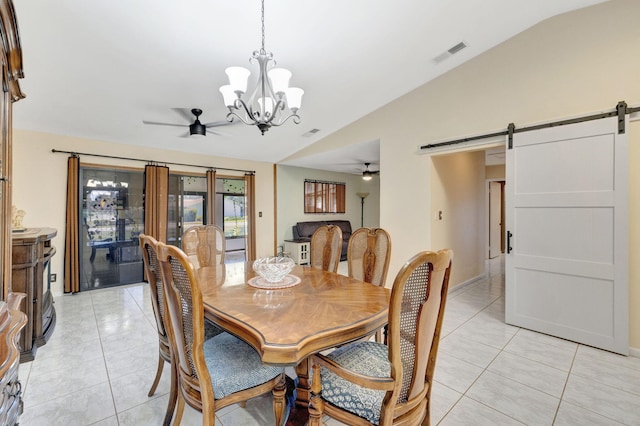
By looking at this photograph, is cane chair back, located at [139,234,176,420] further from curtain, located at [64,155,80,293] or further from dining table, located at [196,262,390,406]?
curtain, located at [64,155,80,293]

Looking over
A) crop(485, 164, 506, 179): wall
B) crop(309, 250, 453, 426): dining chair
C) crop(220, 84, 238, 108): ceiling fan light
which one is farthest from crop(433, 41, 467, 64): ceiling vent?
crop(485, 164, 506, 179): wall

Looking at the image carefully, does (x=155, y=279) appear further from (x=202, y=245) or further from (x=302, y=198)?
(x=302, y=198)

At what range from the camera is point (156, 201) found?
488 centimetres

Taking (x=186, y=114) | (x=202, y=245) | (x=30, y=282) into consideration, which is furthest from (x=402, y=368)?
(x=186, y=114)

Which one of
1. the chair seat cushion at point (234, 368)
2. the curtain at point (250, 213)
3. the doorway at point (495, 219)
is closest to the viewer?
the chair seat cushion at point (234, 368)

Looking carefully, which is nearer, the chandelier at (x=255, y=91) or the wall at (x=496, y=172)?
the chandelier at (x=255, y=91)

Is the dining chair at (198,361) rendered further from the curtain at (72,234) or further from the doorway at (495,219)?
the doorway at (495,219)

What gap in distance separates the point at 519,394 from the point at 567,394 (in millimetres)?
335

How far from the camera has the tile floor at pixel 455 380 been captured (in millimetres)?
1769

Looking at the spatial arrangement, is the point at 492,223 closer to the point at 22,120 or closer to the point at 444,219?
the point at 444,219

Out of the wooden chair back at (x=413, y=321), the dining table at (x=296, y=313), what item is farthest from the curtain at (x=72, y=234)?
the wooden chair back at (x=413, y=321)

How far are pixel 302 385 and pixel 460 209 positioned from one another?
12.8 feet

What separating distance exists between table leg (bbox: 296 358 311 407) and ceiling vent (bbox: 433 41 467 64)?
11.6ft

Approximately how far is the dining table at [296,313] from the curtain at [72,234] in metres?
3.34
